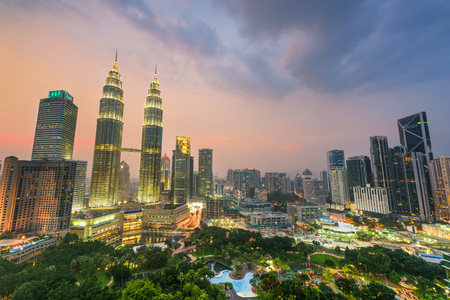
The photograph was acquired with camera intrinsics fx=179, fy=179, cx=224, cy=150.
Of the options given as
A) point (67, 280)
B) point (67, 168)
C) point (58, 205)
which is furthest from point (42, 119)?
point (67, 280)

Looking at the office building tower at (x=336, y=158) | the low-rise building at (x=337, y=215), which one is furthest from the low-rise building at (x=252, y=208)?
the office building tower at (x=336, y=158)

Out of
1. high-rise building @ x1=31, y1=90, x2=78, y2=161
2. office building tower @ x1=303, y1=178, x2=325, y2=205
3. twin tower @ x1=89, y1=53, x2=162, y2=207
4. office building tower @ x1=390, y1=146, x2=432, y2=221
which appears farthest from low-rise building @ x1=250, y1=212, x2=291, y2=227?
high-rise building @ x1=31, y1=90, x2=78, y2=161

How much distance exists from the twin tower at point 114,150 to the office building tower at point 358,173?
491 ft

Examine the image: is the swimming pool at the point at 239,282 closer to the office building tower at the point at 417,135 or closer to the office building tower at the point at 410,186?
the office building tower at the point at 410,186

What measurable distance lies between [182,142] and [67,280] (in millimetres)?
131246

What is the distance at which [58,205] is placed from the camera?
68000 millimetres

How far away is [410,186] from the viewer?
96.2 m

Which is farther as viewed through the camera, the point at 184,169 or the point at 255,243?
the point at 184,169

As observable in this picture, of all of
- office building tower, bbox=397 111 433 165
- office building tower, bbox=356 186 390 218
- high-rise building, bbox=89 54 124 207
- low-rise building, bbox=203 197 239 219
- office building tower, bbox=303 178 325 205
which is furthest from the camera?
office building tower, bbox=303 178 325 205

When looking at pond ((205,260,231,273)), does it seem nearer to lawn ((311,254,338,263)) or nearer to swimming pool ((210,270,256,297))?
swimming pool ((210,270,256,297))

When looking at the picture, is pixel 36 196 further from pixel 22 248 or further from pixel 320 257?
pixel 320 257

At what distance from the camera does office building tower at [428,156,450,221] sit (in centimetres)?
8350

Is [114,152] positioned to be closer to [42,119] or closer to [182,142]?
[42,119]

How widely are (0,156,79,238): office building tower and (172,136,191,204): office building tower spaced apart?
83.0 metres
